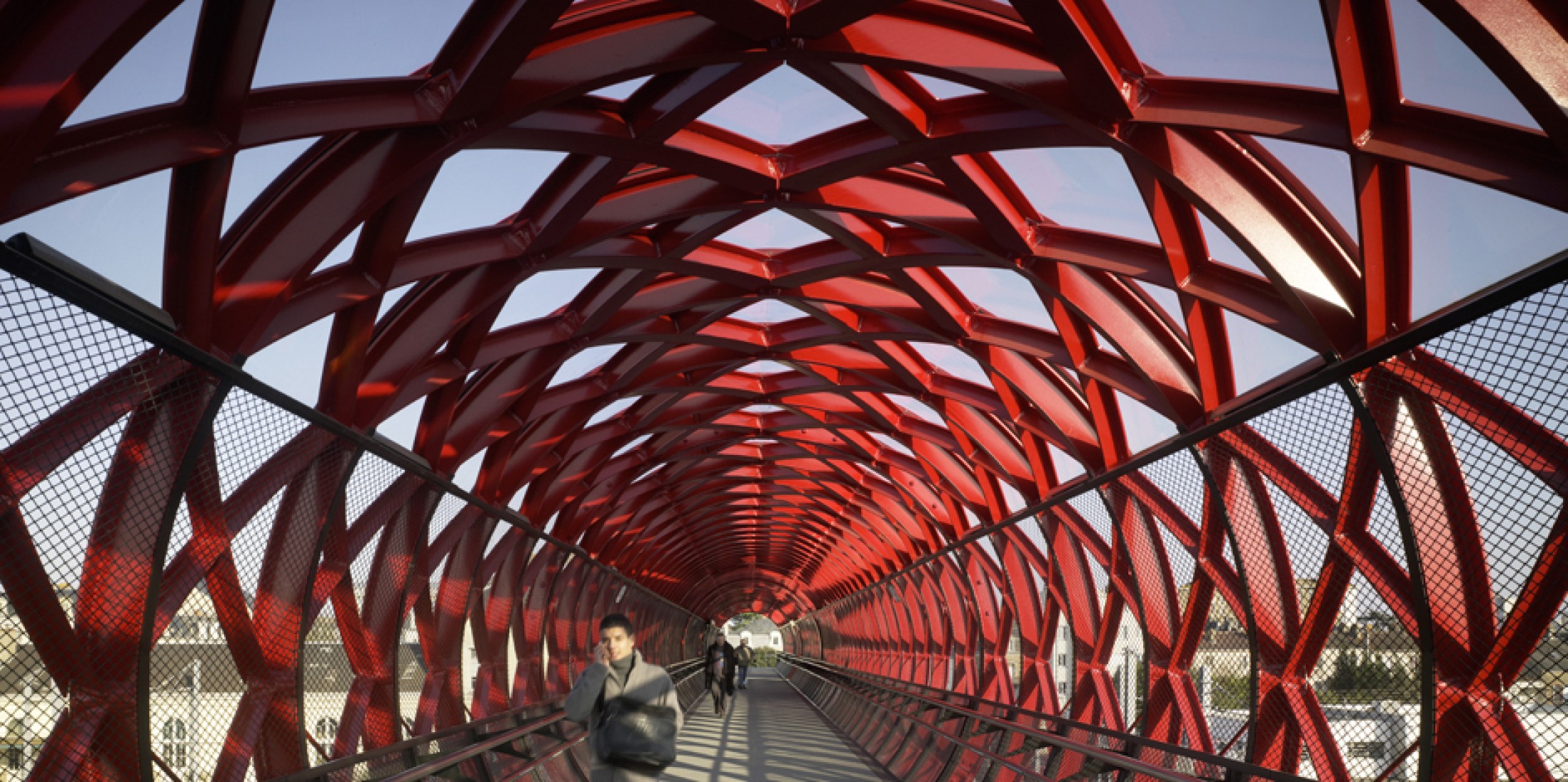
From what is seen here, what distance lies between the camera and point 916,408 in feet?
69.5

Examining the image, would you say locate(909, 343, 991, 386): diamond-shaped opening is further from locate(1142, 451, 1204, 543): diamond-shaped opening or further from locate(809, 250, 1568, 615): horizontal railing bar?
locate(1142, 451, 1204, 543): diamond-shaped opening

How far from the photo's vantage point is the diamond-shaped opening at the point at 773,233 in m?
12.8

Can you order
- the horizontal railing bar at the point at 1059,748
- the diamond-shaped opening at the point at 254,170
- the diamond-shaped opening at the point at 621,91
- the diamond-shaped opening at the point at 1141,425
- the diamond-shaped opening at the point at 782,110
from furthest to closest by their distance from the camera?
1. the diamond-shaped opening at the point at 1141,425
2. the diamond-shaped opening at the point at 782,110
3. the diamond-shaped opening at the point at 621,91
4. the horizontal railing bar at the point at 1059,748
5. the diamond-shaped opening at the point at 254,170

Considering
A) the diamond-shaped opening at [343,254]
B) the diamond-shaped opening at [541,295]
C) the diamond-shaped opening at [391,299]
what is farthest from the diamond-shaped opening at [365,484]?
the diamond-shaped opening at [343,254]

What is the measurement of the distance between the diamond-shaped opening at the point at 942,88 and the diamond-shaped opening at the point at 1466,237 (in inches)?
130

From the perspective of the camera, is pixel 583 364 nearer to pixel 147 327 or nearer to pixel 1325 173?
pixel 147 327

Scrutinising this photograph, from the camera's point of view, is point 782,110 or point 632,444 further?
point 632,444

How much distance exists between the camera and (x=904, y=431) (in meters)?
21.5

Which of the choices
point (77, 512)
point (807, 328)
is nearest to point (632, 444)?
point (807, 328)

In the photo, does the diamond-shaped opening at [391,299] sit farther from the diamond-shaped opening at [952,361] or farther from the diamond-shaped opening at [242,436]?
the diamond-shaped opening at [952,361]

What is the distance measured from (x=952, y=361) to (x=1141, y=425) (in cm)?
361

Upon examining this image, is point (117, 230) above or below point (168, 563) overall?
above

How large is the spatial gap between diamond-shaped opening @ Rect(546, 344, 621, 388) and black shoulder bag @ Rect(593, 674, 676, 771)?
986cm

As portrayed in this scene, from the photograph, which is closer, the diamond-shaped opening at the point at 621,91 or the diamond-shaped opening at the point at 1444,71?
the diamond-shaped opening at the point at 1444,71
